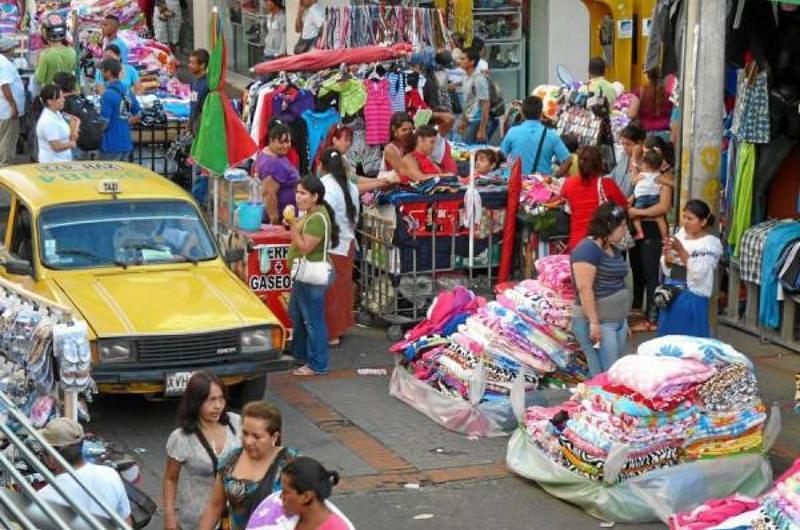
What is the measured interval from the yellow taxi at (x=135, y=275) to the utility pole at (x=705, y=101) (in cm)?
375

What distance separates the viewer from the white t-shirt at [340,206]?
1491 centimetres

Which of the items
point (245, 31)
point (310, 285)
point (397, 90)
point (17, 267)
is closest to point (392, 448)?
point (310, 285)

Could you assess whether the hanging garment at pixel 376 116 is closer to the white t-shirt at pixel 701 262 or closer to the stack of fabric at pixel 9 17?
the white t-shirt at pixel 701 262

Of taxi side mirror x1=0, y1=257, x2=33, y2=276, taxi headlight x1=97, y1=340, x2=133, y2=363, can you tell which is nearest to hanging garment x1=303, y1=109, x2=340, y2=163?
taxi side mirror x1=0, y1=257, x2=33, y2=276

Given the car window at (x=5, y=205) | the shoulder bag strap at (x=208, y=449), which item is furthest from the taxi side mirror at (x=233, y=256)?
the shoulder bag strap at (x=208, y=449)

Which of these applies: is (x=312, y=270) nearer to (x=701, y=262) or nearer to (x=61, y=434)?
(x=701, y=262)

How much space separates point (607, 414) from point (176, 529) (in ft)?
11.4

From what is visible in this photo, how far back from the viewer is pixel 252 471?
829cm

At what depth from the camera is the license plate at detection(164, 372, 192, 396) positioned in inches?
483

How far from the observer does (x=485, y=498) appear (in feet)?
37.9

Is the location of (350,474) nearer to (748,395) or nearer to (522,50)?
(748,395)

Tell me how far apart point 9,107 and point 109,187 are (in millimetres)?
7140

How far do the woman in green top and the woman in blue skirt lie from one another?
280 cm

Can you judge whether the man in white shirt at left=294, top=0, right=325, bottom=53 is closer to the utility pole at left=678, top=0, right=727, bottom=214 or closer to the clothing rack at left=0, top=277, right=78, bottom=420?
the utility pole at left=678, top=0, right=727, bottom=214
